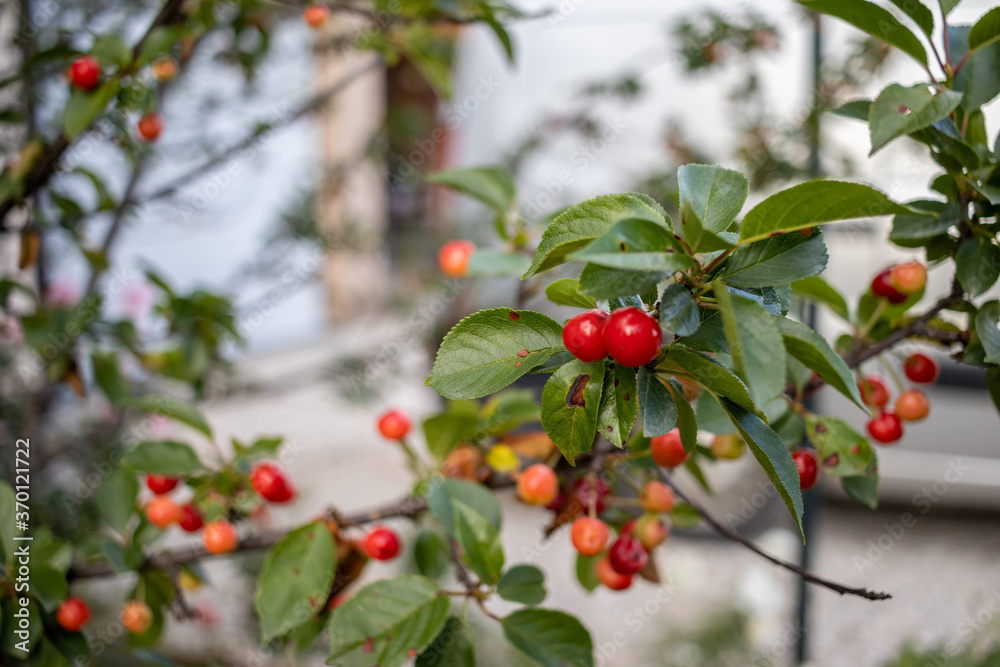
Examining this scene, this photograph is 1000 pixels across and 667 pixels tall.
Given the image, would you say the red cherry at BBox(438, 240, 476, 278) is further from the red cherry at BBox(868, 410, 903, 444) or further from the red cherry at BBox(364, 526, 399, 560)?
the red cherry at BBox(868, 410, 903, 444)

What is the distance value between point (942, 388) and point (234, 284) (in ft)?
7.17

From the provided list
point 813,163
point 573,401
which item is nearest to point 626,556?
point 573,401

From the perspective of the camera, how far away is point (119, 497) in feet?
2.15

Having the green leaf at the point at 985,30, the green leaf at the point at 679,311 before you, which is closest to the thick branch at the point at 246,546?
the green leaf at the point at 679,311

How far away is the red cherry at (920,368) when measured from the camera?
0.59 metres

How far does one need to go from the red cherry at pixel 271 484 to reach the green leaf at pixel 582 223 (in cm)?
40

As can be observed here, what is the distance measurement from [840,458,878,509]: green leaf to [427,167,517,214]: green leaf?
0.41 meters

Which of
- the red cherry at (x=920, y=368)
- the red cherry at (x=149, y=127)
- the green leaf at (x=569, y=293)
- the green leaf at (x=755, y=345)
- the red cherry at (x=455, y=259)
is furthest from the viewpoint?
the red cherry at (x=149, y=127)

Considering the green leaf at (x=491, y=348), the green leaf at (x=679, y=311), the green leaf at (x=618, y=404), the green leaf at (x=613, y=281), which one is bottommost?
the green leaf at (x=618, y=404)

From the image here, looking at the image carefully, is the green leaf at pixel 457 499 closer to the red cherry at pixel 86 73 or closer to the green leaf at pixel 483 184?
the green leaf at pixel 483 184

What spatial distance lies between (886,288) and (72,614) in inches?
30.0

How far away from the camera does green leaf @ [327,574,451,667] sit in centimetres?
47

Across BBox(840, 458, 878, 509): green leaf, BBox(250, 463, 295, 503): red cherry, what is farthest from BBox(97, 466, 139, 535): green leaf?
BBox(840, 458, 878, 509): green leaf

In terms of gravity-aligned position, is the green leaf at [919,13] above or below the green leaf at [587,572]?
above
